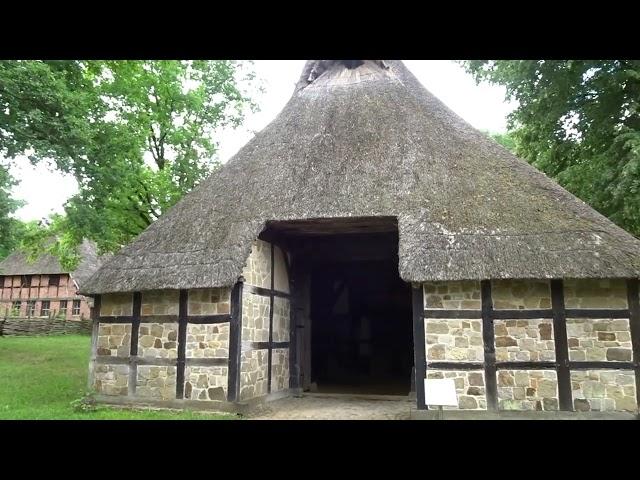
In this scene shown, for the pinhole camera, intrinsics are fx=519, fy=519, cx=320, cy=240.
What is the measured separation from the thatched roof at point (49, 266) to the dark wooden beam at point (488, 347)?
90.2ft

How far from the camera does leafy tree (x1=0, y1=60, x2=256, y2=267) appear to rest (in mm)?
10984

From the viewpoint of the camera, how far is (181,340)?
9.42m

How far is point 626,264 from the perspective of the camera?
7.91m

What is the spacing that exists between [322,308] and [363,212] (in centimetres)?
597

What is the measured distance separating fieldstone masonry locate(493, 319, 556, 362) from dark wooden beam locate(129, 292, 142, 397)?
6430 mm

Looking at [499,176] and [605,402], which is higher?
[499,176]

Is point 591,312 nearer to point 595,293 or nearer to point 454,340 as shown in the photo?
point 595,293

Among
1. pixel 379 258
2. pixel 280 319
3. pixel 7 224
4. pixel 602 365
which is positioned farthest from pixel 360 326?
pixel 7 224

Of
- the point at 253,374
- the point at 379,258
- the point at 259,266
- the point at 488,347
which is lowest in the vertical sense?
the point at 253,374

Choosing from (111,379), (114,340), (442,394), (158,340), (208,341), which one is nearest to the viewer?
(442,394)

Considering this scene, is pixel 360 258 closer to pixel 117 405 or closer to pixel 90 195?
pixel 117 405

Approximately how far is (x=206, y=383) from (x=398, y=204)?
464cm

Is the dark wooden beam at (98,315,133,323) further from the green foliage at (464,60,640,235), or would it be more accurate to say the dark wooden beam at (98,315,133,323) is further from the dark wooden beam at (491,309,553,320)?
the green foliage at (464,60,640,235)
